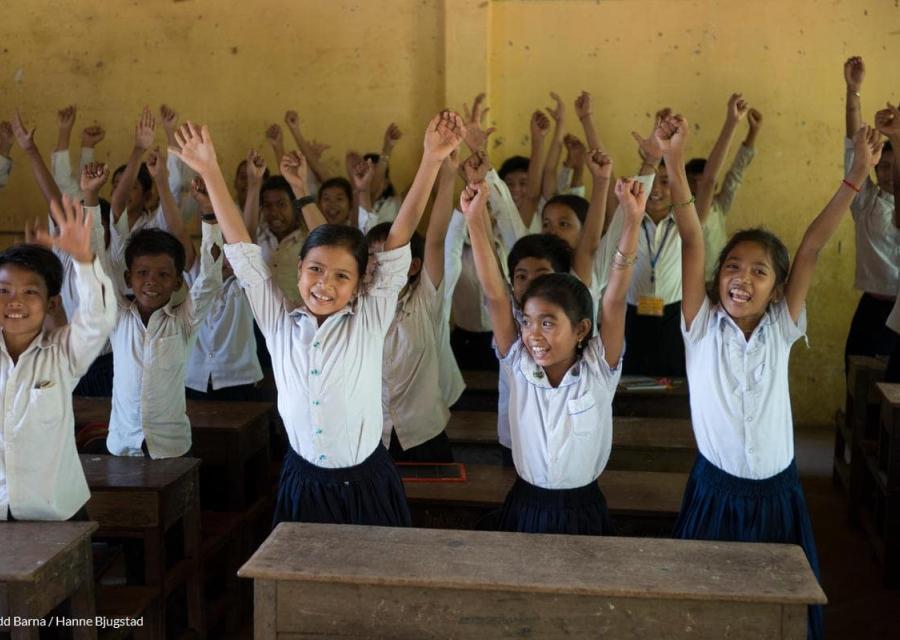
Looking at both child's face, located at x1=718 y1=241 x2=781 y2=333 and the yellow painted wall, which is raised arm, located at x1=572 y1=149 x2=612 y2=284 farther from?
the yellow painted wall

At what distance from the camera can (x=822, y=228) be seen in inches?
97.0

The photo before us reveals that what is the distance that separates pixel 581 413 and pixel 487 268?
0.46 metres

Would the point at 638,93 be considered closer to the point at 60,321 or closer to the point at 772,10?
the point at 772,10

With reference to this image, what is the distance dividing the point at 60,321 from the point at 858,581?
289 cm

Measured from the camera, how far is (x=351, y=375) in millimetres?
2455

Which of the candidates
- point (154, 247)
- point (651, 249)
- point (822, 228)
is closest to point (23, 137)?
point (154, 247)

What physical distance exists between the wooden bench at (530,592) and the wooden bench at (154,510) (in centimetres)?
65

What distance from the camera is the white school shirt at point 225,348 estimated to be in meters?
3.91

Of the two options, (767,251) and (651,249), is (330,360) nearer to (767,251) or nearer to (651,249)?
(767,251)

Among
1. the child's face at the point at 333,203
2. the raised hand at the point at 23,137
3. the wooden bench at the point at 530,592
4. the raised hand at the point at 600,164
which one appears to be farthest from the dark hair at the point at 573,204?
the raised hand at the point at 23,137

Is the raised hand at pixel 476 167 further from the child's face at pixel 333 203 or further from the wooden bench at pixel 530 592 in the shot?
the child's face at pixel 333 203

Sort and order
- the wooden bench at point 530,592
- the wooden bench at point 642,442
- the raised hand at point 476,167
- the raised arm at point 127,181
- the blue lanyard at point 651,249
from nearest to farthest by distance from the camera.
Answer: the wooden bench at point 530,592, the raised hand at point 476,167, the wooden bench at point 642,442, the raised arm at point 127,181, the blue lanyard at point 651,249

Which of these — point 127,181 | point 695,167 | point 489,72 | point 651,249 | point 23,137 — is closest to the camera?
point 127,181

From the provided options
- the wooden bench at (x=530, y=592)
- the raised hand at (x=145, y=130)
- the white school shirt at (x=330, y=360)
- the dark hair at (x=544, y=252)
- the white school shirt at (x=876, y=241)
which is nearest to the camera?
the wooden bench at (x=530, y=592)
